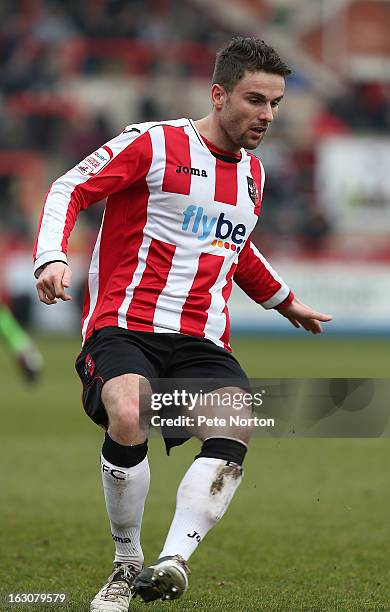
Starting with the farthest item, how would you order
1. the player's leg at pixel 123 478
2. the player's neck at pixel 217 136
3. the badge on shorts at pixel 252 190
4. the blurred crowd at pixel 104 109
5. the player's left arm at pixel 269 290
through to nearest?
the blurred crowd at pixel 104 109 → the player's left arm at pixel 269 290 → the badge on shorts at pixel 252 190 → the player's neck at pixel 217 136 → the player's leg at pixel 123 478

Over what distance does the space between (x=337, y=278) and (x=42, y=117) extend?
6.53m

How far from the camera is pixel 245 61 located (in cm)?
406

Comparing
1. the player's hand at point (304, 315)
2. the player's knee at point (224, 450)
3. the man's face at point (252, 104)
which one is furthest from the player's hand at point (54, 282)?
the player's hand at point (304, 315)

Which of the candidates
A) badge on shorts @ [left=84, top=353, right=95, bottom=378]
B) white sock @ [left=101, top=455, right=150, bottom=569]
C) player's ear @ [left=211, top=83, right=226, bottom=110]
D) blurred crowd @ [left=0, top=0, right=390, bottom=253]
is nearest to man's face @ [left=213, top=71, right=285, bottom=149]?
player's ear @ [left=211, top=83, right=226, bottom=110]

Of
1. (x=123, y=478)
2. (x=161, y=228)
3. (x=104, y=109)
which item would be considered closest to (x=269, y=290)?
(x=161, y=228)

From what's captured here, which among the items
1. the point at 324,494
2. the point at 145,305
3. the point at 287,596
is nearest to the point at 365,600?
the point at 287,596

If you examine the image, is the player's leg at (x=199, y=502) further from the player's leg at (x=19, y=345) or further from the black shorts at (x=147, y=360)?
the player's leg at (x=19, y=345)

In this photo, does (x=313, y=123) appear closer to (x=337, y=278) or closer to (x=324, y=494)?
(x=337, y=278)

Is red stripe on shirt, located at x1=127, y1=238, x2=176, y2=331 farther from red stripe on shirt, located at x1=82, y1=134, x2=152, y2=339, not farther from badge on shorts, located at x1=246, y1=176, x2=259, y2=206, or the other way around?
badge on shorts, located at x1=246, y1=176, x2=259, y2=206

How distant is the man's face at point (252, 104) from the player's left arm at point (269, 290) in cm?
65

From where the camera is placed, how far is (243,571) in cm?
500

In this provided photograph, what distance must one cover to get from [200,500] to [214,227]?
1.01 meters

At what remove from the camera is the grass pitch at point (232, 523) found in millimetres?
4523

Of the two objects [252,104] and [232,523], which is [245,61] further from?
[232,523]
